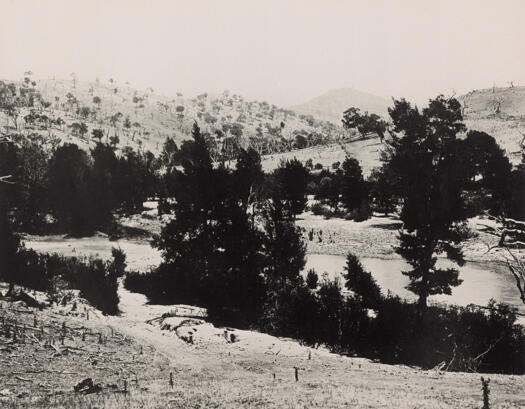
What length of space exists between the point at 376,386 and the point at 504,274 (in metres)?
26.9

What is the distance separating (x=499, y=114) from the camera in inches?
4712

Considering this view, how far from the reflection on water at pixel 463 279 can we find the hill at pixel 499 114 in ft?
154

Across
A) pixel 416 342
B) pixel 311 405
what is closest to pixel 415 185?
pixel 416 342

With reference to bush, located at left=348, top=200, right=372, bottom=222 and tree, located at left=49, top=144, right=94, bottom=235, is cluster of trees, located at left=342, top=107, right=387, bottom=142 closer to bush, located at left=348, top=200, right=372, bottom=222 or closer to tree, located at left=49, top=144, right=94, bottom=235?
bush, located at left=348, top=200, right=372, bottom=222

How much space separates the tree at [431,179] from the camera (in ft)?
76.0

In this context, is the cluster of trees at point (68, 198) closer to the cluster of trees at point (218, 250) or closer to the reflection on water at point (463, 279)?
the cluster of trees at point (218, 250)

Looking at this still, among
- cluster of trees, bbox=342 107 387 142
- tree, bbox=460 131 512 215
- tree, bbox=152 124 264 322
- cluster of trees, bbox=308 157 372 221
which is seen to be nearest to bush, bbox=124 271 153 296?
tree, bbox=152 124 264 322

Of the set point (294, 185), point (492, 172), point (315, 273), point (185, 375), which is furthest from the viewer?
point (294, 185)

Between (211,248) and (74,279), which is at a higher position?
(211,248)

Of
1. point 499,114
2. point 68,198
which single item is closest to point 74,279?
point 68,198

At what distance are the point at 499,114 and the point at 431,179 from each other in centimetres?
10943

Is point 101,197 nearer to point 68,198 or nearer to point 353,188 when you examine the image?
point 68,198

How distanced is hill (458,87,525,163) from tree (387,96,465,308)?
206 ft

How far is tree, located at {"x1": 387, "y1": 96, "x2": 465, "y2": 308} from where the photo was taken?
23172 millimetres
